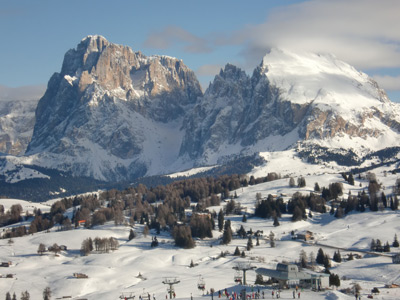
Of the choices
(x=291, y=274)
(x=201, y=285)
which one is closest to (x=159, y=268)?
(x=201, y=285)

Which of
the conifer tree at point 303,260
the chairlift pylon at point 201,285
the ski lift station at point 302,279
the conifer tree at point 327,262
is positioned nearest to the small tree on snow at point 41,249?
the chairlift pylon at point 201,285

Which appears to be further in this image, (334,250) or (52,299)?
(334,250)

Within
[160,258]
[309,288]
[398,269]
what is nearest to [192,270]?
[160,258]

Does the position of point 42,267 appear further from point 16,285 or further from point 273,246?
point 273,246

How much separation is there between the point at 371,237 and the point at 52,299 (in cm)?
8567

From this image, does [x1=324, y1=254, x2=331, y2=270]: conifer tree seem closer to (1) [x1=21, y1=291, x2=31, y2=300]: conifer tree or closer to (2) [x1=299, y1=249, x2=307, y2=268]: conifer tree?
(2) [x1=299, y1=249, x2=307, y2=268]: conifer tree

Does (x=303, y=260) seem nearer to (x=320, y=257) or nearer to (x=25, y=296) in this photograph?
(x=320, y=257)

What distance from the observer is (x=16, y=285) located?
534 ft

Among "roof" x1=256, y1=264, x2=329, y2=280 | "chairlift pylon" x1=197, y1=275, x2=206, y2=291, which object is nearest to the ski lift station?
"roof" x1=256, y1=264, x2=329, y2=280

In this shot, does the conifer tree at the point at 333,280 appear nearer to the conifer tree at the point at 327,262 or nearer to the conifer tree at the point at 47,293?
the conifer tree at the point at 327,262

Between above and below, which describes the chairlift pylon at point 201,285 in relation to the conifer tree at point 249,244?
below

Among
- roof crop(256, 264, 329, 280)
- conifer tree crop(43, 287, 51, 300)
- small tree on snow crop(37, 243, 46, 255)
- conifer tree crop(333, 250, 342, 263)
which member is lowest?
conifer tree crop(43, 287, 51, 300)

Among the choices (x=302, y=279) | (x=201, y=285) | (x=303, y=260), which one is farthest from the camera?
(x=303, y=260)

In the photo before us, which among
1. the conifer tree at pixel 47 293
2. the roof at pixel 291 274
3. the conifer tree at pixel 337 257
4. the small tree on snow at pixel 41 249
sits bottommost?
the conifer tree at pixel 47 293
